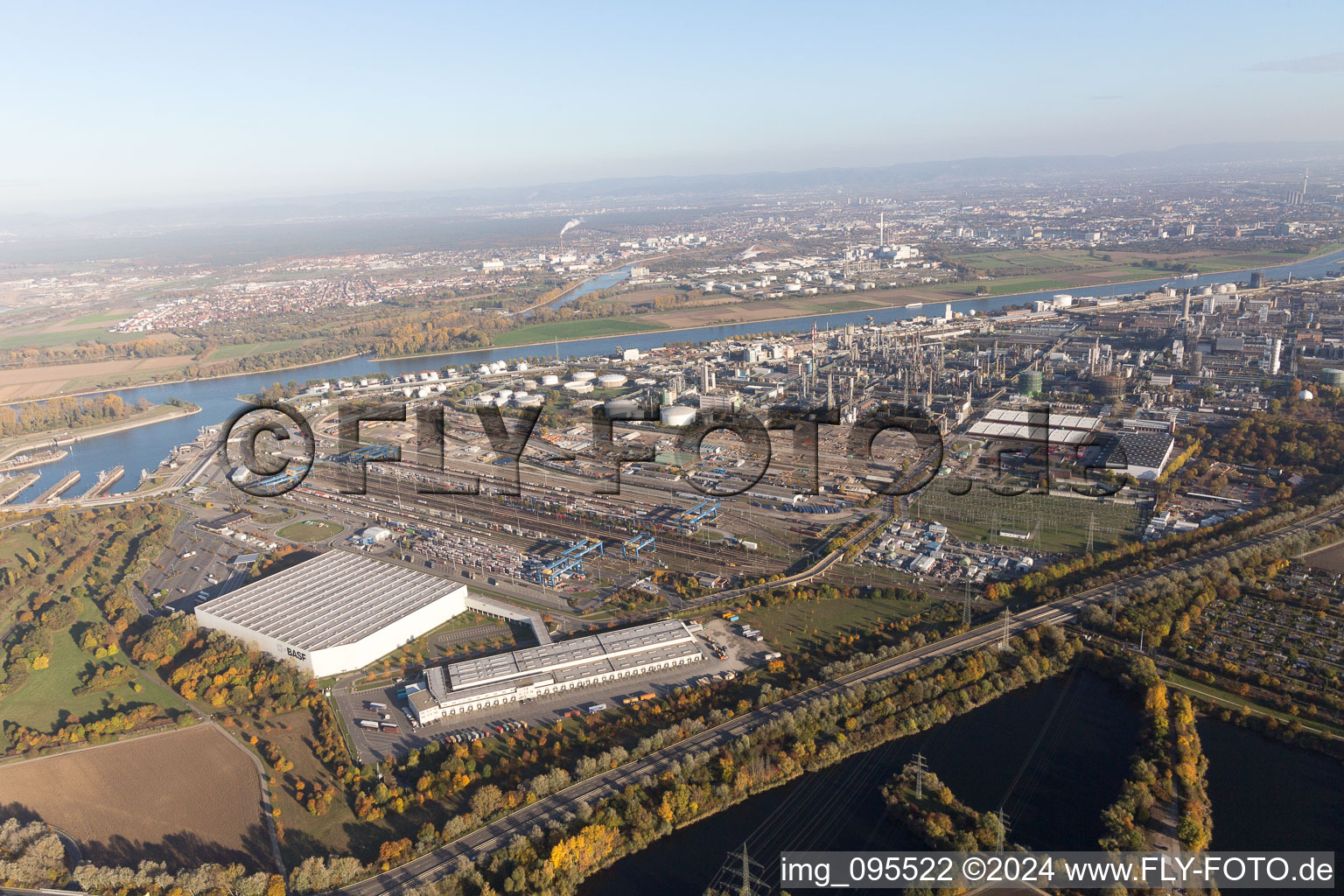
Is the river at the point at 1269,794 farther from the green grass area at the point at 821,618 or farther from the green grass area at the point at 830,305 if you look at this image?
the green grass area at the point at 830,305

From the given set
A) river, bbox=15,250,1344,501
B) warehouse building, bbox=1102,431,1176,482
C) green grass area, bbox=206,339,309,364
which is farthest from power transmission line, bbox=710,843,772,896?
green grass area, bbox=206,339,309,364

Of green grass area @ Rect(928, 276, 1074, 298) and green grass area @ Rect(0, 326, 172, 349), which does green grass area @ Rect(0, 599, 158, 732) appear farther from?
green grass area @ Rect(928, 276, 1074, 298)

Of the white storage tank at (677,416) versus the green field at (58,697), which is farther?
the white storage tank at (677,416)

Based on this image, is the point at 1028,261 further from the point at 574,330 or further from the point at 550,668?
the point at 550,668

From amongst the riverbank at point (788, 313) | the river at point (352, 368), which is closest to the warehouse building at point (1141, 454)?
the river at point (352, 368)

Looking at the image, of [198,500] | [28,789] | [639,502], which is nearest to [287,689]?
[28,789]

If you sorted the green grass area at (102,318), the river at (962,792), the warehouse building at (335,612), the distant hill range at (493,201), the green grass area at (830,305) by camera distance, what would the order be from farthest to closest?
the distant hill range at (493,201)
the green grass area at (102,318)
the green grass area at (830,305)
the warehouse building at (335,612)
the river at (962,792)
